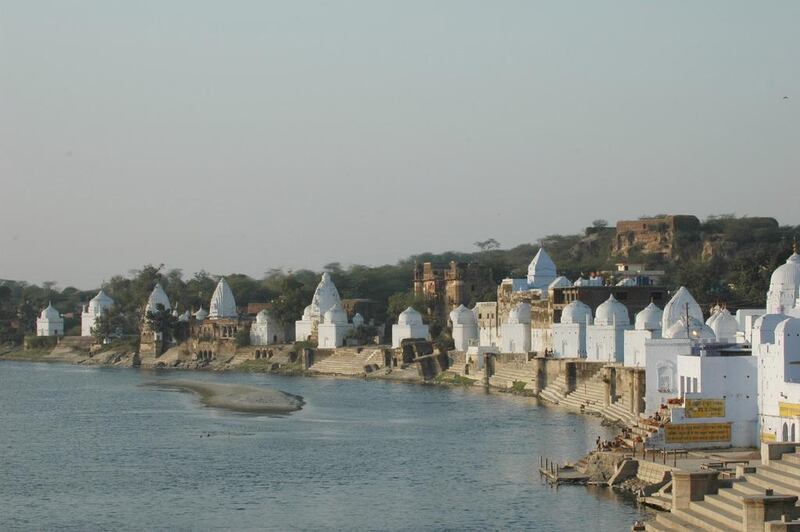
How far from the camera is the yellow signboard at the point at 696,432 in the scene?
32969 mm

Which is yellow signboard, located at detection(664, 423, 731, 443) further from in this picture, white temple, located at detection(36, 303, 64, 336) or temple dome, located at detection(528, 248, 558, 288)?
white temple, located at detection(36, 303, 64, 336)

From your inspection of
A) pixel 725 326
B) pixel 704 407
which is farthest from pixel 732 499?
pixel 725 326

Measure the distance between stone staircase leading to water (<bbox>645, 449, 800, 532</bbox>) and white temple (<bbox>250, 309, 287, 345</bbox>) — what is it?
190 feet

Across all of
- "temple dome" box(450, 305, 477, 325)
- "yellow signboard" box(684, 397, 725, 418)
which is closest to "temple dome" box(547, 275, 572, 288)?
"temple dome" box(450, 305, 477, 325)

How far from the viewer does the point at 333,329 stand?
75.6 metres

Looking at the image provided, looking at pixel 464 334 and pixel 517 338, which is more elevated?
pixel 464 334

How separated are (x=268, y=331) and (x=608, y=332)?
34.5 meters

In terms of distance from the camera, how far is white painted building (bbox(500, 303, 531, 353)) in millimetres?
60688

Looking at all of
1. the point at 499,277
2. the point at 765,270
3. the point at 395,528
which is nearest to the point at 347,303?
the point at 499,277

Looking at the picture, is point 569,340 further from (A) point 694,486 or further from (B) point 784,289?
(A) point 694,486

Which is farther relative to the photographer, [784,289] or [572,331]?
[572,331]

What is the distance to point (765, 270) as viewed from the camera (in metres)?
64.0

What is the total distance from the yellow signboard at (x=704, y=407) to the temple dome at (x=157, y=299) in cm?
5981

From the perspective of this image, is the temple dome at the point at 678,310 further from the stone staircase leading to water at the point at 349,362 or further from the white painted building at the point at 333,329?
the white painted building at the point at 333,329
